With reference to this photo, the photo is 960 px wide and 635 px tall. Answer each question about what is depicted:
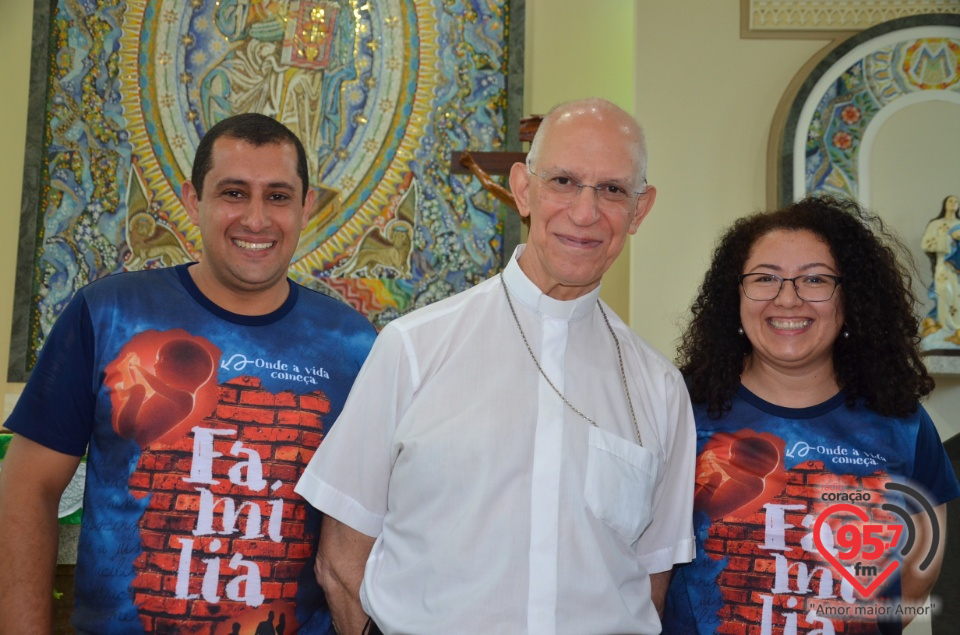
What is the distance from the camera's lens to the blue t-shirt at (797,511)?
227cm

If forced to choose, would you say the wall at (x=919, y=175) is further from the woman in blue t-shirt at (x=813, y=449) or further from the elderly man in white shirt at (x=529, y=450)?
the elderly man in white shirt at (x=529, y=450)

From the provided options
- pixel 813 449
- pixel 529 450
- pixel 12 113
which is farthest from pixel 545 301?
pixel 12 113

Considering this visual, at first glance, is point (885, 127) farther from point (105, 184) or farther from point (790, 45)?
point (105, 184)

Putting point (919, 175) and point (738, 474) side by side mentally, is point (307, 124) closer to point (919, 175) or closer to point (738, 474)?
point (919, 175)

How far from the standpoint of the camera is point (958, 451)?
4199mm

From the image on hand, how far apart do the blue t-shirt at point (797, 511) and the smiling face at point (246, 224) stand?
120 centimetres

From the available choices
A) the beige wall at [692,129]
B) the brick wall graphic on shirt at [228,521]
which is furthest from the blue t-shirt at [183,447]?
the beige wall at [692,129]

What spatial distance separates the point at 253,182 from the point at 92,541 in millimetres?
935

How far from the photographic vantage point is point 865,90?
442 centimetres

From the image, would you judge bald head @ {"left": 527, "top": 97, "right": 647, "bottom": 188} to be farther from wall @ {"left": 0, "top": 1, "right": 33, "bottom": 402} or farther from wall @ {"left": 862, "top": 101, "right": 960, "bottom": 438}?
wall @ {"left": 0, "top": 1, "right": 33, "bottom": 402}

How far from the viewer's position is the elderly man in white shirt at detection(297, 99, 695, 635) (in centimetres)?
188

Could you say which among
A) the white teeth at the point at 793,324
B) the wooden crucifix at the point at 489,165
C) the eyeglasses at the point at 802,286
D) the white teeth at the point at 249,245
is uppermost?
the wooden crucifix at the point at 489,165

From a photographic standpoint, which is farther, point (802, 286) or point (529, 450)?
point (802, 286)

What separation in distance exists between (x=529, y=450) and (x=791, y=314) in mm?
877
